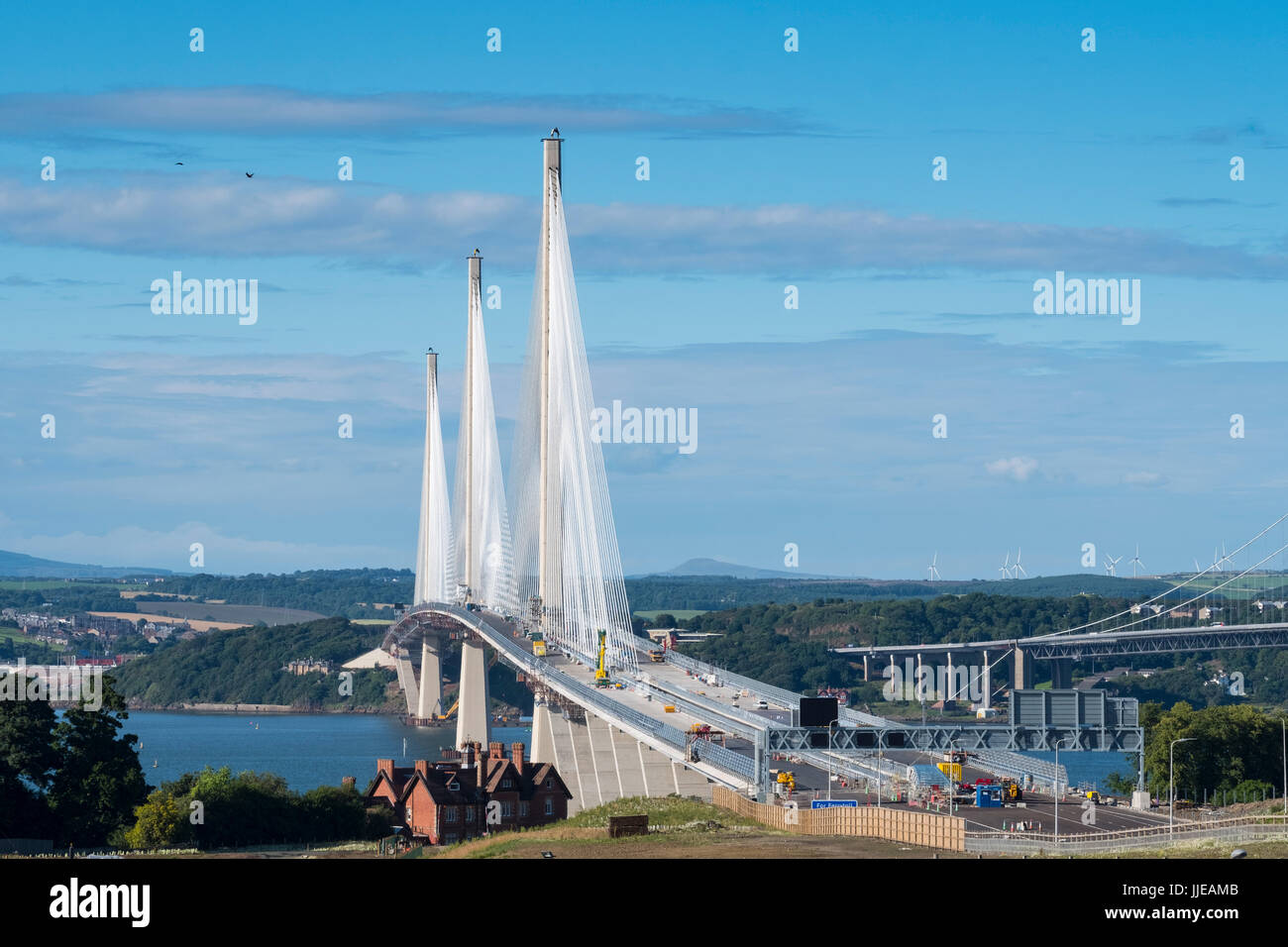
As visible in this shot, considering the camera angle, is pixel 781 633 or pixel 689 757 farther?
pixel 781 633

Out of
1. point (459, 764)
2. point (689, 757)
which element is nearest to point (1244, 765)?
point (689, 757)

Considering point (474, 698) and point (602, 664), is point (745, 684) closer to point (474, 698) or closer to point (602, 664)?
point (602, 664)

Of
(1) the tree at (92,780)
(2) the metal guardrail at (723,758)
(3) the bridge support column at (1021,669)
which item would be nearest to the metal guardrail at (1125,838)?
(2) the metal guardrail at (723,758)

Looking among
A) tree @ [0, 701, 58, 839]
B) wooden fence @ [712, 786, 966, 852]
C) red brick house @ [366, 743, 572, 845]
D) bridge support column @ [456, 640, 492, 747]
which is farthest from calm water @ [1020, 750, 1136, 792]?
tree @ [0, 701, 58, 839]

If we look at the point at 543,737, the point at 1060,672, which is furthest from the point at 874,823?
the point at 1060,672

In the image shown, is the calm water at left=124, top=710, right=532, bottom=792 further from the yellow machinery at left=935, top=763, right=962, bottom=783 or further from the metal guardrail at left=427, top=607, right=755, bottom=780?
the yellow machinery at left=935, top=763, right=962, bottom=783
